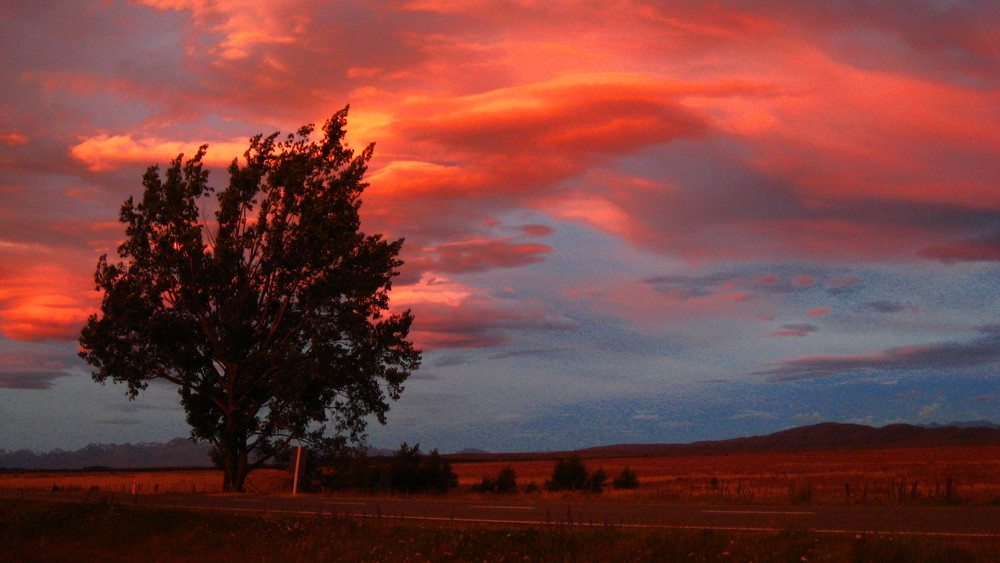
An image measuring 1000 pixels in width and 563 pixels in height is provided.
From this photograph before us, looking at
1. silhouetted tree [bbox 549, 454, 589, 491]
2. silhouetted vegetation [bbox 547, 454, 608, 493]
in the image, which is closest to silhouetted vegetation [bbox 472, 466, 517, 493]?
silhouetted vegetation [bbox 547, 454, 608, 493]

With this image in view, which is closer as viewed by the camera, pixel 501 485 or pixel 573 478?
pixel 501 485

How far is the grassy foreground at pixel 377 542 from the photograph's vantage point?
1457 cm

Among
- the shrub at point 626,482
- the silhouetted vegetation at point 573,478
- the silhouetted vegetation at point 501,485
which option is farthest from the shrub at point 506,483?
the shrub at point 626,482

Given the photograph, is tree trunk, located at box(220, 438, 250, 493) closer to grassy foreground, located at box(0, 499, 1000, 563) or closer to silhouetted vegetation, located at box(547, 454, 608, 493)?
grassy foreground, located at box(0, 499, 1000, 563)

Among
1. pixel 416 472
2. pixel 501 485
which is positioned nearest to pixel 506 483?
pixel 501 485

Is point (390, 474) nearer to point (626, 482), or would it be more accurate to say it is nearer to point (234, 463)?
point (234, 463)

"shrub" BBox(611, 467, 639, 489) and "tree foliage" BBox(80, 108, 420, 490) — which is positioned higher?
"tree foliage" BBox(80, 108, 420, 490)

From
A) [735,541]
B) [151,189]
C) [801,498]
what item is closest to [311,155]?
[151,189]

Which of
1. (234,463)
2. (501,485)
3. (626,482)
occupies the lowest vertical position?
(626,482)

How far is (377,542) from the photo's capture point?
18.5 m

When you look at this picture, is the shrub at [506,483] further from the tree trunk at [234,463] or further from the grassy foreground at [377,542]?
the grassy foreground at [377,542]

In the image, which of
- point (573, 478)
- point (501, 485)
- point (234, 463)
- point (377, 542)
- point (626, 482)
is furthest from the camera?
point (626, 482)

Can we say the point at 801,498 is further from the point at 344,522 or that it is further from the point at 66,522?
the point at 66,522

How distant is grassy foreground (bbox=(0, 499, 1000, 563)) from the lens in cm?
1457
